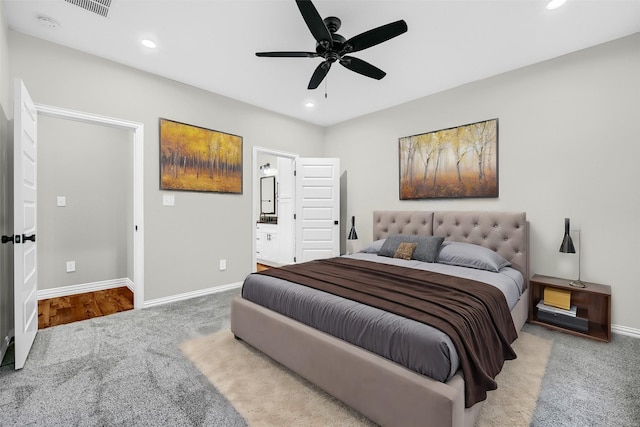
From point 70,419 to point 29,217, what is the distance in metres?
1.58

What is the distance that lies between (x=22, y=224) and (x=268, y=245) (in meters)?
3.95

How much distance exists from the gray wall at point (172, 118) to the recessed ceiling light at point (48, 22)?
291mm

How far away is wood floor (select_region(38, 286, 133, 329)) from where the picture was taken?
3.00 metres

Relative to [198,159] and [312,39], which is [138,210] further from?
[312,39]

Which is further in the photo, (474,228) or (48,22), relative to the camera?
(474,228)

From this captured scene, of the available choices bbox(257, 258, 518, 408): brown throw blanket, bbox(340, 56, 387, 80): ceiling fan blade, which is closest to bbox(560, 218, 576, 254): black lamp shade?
bbox(257, 258, 518, 408): brown throw blanket

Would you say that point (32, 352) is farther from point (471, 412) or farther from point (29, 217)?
point (471, 412)

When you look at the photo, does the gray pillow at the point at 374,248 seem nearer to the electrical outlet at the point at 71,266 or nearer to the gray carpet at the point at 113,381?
the gray carpet at the point at 113,381

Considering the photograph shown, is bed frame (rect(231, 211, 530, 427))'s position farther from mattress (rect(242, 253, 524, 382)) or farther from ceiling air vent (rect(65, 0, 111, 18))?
ceiling air vent (rect(65, 0, 111, 18))

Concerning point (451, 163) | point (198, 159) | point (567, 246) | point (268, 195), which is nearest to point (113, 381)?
point (198, 159)

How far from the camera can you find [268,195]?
6.40m

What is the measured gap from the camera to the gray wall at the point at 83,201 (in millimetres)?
3709

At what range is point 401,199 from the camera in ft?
13.6

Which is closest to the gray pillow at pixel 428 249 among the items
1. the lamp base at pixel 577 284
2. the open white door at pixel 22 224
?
the lamp base at pixel 577 284
